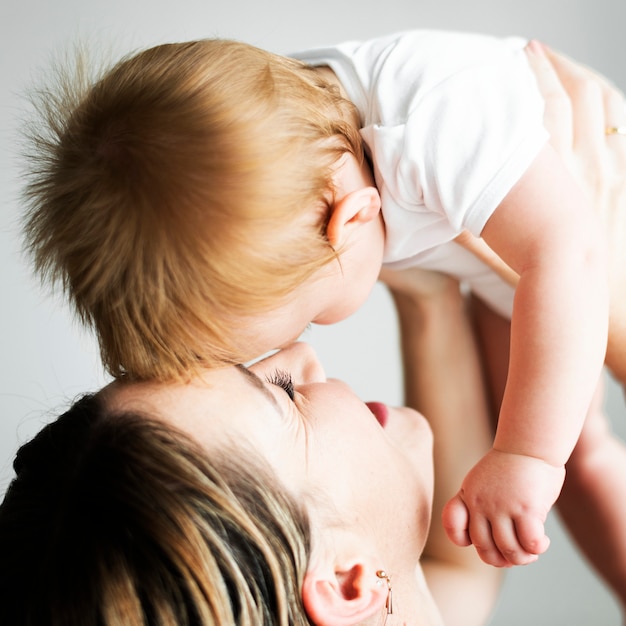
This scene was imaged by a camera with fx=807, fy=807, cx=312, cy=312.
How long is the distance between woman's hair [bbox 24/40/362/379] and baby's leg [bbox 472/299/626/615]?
1.39 feet

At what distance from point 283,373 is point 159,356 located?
0.16 meters

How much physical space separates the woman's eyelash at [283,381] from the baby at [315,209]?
31 millimetres

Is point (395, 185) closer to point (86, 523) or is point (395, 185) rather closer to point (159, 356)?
point (159, 356)

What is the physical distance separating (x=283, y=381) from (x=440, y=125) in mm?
275

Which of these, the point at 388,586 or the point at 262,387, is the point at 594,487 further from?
the point at 262,387

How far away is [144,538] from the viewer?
0.56 metres

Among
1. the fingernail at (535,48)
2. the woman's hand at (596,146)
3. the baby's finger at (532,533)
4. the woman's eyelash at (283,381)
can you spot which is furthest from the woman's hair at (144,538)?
the fingernail at (535,48)

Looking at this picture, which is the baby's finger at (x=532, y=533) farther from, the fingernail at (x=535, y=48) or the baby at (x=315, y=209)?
the fingernail at (x=535, y=48)

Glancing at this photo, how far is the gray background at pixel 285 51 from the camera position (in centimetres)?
133

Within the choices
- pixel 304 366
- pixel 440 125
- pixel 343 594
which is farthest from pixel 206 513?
pixel 440 125

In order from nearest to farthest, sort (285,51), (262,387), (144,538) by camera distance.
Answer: (144,538), (262,387), (285,51)

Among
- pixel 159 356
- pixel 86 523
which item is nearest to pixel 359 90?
pixel 159 356

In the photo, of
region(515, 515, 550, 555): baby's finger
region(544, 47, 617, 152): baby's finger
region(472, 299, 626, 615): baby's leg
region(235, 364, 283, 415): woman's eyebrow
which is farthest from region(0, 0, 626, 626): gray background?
region(515, 515, 550, 555): baby's finger

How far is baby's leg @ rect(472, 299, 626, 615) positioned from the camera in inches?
39.4
